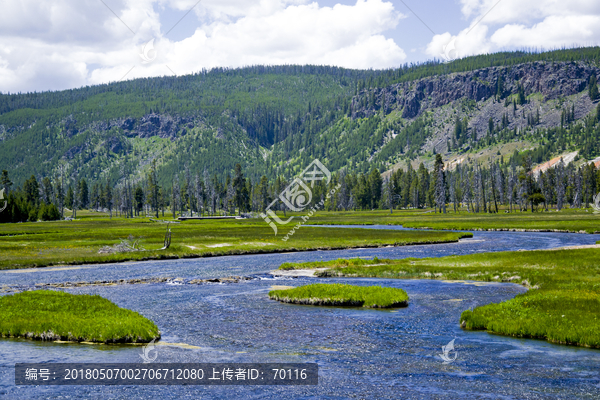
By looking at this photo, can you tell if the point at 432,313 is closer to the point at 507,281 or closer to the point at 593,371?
the point at 593,371

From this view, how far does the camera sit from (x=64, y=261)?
61031 mm

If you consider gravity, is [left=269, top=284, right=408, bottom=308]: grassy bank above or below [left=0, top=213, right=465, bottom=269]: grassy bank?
below

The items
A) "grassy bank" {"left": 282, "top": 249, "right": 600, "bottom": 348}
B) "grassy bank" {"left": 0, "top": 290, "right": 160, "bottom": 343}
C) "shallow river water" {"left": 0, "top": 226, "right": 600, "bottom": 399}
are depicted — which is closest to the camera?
"shallow river water" {"left": 0, "top": 226, "right": 600, "bottom": 399}

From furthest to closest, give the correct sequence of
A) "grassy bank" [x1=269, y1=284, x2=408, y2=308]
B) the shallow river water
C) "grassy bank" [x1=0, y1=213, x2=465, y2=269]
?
"grassy bank" [x1=0, y1=213, x2=465, y2=269]
"grassy bank" [x1=269, y1=284, x2=408, y2=308]
the shallow river water

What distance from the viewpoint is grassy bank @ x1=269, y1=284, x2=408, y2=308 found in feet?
114

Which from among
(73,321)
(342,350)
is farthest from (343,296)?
(73,321)

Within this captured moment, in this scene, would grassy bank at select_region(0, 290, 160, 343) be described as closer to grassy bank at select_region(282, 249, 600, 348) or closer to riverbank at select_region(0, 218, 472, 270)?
grassy bank at select_region(282, 249, 600, 348)

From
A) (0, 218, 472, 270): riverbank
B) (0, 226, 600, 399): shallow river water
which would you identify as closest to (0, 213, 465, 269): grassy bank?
(0, 218, 472, 270): riverbank

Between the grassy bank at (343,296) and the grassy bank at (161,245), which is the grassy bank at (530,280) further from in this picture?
the grassy bank at (161,245)

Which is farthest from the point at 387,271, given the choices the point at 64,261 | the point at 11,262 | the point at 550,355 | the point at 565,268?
the point at 11,262

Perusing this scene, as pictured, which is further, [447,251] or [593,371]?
[447,251]

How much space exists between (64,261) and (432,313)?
153 feet

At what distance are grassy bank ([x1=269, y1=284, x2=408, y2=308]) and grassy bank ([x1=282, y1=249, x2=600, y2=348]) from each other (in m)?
6.29

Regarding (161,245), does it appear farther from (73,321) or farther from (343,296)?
(73,321)
